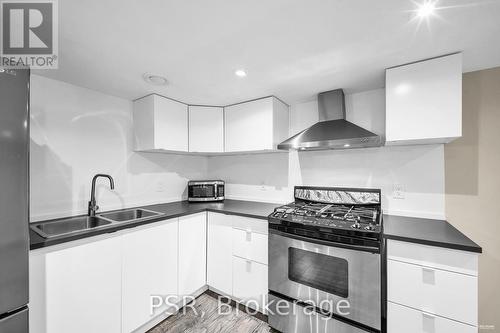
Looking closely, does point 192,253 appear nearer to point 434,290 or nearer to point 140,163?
point 140,163

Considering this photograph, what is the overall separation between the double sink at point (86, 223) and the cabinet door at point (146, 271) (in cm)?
16

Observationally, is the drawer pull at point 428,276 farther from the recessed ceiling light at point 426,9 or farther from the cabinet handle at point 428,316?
the recessed ceiling light at point 426,9

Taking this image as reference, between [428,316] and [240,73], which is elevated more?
[240,73]

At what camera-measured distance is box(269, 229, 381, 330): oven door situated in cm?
132

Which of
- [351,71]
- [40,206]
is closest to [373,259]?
[351,71]

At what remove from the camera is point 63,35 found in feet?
3.74

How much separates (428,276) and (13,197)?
2.24m

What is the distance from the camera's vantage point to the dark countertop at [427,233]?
1.15 meters

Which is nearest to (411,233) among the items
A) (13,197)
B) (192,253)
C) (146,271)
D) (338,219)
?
(338,219)

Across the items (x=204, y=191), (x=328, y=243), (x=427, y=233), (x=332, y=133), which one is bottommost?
(x=328, y=243)

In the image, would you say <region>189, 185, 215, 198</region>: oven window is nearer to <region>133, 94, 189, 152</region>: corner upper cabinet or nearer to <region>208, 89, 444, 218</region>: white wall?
<region>208, 89, 444, 218</region>: white wall

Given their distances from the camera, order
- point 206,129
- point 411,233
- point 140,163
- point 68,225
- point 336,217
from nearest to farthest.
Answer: point 411,233 → point 336,217 → point 68,225 → point 140,163 → point 206,129

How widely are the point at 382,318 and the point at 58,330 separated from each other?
2.00m

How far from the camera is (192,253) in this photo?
A: 1990 mm
